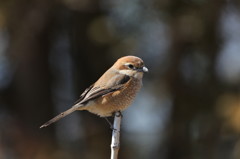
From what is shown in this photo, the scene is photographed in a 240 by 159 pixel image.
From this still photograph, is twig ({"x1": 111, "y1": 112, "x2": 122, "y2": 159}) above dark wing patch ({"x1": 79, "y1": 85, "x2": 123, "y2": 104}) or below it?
below

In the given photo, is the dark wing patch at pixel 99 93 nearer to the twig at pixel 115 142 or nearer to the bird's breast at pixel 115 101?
the bird's breast at pixel 115 101

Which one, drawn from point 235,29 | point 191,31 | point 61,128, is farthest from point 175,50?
point 61,128

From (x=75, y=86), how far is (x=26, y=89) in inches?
31.9

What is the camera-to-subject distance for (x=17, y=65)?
8.38 meters

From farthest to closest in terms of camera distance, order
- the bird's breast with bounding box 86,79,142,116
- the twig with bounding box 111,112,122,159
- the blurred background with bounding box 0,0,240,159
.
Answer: the blurred background with bounding box 0,0,240,159 < the bird's breast with bounding box 86,79,142,116 < the twig with bounding box 111,112,122,159

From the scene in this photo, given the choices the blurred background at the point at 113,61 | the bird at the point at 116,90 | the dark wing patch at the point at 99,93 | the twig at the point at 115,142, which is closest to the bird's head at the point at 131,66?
the bird at the point at 116,90

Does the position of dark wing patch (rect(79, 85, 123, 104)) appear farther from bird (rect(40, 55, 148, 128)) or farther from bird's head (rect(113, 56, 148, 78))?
bird's head (rect(113, 56, 148, 78))

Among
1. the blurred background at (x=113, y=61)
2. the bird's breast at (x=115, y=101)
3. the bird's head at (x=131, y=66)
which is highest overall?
the blurred background at (x=113, y=61)

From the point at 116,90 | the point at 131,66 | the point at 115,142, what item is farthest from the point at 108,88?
the point at 115,142

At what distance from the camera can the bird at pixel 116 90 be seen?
477 centimetres

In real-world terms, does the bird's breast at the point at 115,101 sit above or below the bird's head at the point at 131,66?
below

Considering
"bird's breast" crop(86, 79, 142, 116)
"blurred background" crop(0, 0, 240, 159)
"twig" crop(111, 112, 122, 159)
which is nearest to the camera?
"twig" crop(111, 112, 122, 159)

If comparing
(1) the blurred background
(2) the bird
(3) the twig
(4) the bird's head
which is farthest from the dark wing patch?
(1) the blurred background

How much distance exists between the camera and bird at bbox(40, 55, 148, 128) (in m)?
4.77
